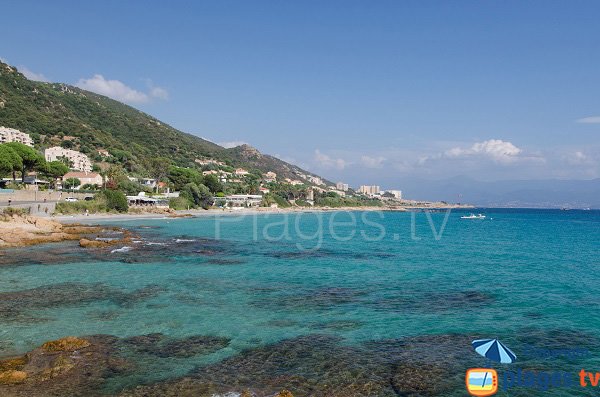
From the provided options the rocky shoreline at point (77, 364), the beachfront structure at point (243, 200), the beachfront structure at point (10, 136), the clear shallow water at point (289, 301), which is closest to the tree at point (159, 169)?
the beachfront structure at point (243, 200)

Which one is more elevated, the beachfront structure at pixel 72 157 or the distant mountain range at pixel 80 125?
the distant mountain range at pixel 80 125

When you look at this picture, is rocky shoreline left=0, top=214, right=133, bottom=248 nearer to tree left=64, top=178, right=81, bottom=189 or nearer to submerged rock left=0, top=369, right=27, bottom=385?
submerged rock left=0, top=369, right=27, bottom=385

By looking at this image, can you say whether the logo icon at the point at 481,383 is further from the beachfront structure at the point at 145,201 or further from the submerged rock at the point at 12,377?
the beachfront structure at the point at 145,201

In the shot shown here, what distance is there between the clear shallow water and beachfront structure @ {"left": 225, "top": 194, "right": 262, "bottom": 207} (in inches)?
3663

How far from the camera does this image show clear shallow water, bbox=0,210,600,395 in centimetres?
1311

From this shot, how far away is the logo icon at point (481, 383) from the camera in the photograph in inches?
379

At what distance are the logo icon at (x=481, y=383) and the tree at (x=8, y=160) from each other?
243 feet

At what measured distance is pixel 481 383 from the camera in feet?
32.1

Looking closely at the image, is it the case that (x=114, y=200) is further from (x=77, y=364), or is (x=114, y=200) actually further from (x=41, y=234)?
(x=77, y=364)

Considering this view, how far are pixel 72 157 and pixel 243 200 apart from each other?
47.7 metres

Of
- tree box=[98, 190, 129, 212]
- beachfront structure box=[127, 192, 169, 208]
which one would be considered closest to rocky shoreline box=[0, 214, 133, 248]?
tree box=[98, 190, 129, 212]

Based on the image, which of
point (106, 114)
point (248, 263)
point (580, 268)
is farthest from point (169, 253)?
point (106, 114)

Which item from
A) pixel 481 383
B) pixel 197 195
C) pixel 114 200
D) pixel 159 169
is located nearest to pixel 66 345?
pixel 481 383

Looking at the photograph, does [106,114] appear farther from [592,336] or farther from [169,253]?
[592,336]
